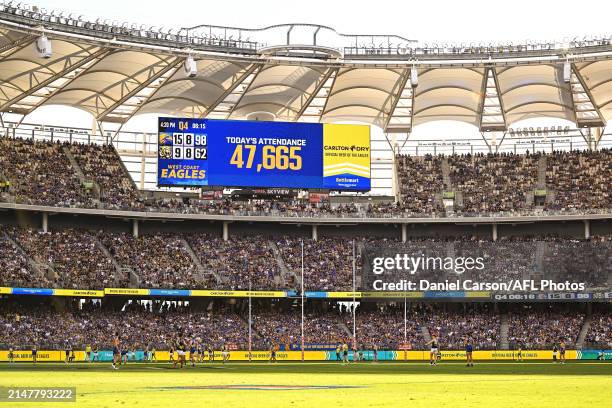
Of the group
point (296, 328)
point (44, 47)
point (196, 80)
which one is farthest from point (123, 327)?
point (44, 47)

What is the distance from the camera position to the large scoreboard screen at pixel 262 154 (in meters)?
83.6

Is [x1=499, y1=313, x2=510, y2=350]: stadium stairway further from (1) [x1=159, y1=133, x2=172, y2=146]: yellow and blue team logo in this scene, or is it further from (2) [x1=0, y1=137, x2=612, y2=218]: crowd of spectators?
(1) [x1=159, y1=133, x2=172, y2=146]: yellow and blue team logo

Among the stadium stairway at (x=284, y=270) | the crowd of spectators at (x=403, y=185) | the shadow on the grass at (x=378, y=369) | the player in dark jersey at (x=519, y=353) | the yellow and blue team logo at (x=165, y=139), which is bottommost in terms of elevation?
the player in dark jersey at (x=519, y=353)

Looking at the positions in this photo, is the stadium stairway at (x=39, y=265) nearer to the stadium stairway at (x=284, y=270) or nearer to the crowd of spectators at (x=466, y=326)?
the stadium stairway at (x=284, y=270)

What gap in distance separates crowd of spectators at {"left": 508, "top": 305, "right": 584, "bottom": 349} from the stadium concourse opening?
0.19m

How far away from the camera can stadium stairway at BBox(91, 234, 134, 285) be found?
265 ft

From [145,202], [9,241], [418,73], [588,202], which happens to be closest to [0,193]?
[9,241]

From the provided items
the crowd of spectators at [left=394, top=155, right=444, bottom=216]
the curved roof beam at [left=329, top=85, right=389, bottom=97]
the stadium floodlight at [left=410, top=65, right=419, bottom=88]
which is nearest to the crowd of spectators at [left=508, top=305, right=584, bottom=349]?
the crowd of spectators at [left=394, top=155, right=444, bottom=216]

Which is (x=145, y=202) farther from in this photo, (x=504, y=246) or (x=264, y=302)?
(x=504, y=246)

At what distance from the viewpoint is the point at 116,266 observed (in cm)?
8212

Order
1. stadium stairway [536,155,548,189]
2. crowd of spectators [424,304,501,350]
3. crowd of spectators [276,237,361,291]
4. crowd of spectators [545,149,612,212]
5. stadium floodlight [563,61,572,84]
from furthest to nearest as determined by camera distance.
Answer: stadium stairway [536,155,548,189] → crowd of spectators [545,149,612,212] → crowd of spectators [276,237,361,291] → crowd of spectators [424,304,501,350] → stadium floodlight [563,61,572,84]

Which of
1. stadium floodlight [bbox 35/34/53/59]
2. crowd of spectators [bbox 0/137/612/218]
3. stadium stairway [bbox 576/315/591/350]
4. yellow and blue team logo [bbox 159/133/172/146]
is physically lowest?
stadium stairway [bbox 576/315/591/350]

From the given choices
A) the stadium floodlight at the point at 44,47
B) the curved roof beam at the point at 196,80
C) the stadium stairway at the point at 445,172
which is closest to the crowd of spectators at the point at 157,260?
the curved roof beam at the point at 196,80

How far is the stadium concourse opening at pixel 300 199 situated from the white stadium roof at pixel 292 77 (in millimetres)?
248
